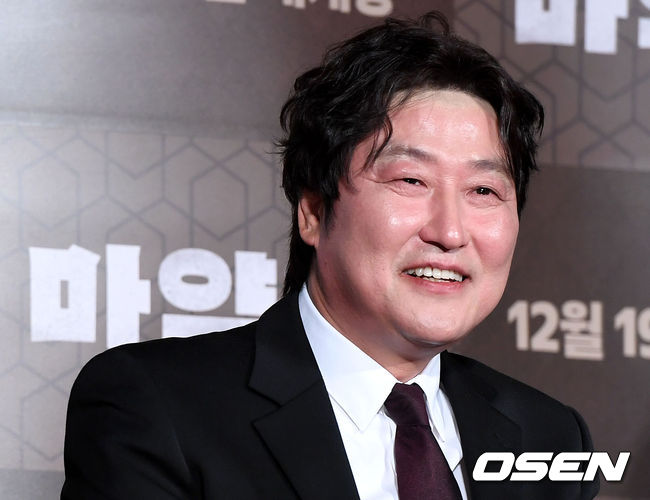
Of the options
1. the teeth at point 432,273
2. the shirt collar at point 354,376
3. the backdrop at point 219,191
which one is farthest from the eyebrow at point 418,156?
the backdrop at point 219,191

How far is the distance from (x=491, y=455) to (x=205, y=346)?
419 millimetres

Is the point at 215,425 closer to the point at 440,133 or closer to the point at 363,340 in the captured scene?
the point at 363,340

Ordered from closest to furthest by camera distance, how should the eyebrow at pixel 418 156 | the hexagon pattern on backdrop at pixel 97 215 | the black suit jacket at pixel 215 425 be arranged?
the black suit jacket at pixel 215 425 → the eyebrow at pixel 418 156 → the hexagon pattern on backdrop at pixel 97 215

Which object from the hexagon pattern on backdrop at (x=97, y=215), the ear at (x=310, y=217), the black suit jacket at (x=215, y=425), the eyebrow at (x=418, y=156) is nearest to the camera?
the black suit jacket at (x=215, y=425)

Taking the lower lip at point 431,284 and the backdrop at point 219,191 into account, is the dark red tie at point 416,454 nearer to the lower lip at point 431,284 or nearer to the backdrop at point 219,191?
the lower lip at point 431,284

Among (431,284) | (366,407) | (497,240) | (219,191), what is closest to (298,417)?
(366,407)

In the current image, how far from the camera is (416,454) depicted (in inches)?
54.9

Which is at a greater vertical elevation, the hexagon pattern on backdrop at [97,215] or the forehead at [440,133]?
the forehead at [440,133]

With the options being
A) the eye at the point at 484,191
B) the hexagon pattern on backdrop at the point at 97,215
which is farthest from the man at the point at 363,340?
the hexagon pattern on backdrop at the point at 97,215

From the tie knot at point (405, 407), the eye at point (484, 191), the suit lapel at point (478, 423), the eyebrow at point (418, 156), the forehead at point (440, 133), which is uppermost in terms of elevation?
the forehead at point (440, 133)

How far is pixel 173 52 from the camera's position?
6.50 ft

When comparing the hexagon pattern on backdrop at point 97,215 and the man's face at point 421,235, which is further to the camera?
the hexagon pattern on backdrop at point 97,215

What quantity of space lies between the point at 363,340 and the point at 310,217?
8.2 inches

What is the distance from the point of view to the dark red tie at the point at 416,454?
1.37 metres
